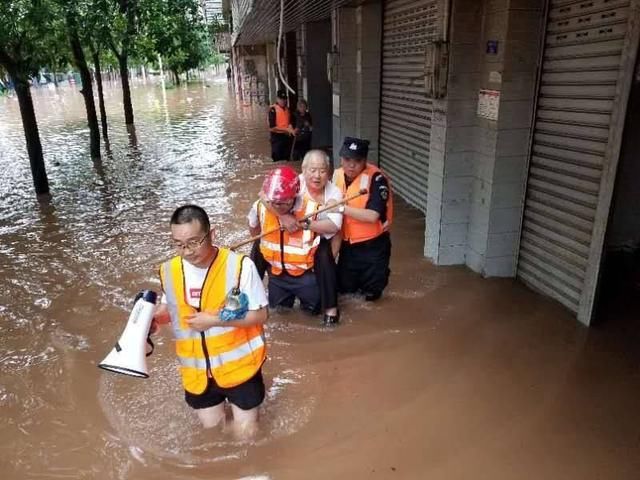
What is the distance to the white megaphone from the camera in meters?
2.54

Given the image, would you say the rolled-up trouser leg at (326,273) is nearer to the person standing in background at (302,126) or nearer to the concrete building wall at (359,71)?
→ the concrete building wall at (359,71)

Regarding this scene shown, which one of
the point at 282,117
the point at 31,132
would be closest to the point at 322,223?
the point at 31,132

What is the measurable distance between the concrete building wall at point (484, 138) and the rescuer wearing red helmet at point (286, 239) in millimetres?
1799

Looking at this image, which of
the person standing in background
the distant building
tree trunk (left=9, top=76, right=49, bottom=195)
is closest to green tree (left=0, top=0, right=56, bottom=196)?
tree trunk (left=9, top=76, right=49, bottom=195)

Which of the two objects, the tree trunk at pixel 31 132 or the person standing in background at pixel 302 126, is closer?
the tree trunk at pixel 31 132

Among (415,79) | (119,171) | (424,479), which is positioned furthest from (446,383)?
(119,171)

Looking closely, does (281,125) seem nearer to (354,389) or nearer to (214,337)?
(354,389)

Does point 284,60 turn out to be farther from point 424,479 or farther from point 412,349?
point 424,479

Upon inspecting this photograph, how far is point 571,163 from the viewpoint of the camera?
4438 millimetres

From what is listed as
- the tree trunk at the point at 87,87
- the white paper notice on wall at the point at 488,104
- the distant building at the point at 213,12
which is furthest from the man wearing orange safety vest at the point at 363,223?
the distant building at the point at 213,12

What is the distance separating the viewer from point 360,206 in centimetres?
454

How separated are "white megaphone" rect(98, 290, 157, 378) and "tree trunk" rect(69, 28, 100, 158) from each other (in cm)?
817

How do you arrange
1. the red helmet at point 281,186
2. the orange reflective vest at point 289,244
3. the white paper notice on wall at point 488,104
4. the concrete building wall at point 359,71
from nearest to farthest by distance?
the red helmet at point 281,186, the orange reflective vest at point 289,244, the white paper notice on wall at point 488,104, the concrete building wall at point 359,71

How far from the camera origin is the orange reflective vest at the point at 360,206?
446 centimetres
